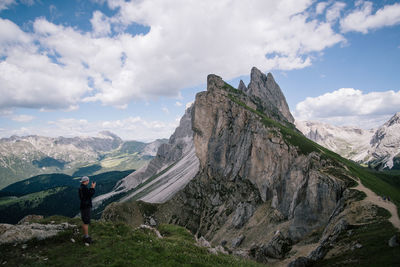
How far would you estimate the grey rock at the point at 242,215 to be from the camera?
86438 millimetres

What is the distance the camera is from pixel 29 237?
689 inches

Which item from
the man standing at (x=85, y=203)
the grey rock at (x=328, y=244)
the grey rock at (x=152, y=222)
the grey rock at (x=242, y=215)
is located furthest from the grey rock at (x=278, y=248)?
the grey rock at (x=152, y=222)

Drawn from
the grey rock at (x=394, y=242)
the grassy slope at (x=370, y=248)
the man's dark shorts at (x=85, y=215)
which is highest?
the man's dark shorts at (x=85, y=215)

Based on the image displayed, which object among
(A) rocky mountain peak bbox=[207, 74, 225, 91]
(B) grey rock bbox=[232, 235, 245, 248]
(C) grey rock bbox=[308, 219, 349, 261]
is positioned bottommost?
(B) grey rock bbox=[232, 235, 245, 248]

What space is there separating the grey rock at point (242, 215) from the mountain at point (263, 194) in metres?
0.38

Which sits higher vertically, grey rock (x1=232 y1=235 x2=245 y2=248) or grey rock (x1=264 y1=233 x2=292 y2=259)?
grey rock (x1=264 y1=233 x2=292 y2=259)

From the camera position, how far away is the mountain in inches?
1689

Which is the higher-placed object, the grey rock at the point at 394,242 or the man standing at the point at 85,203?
the man standing at the point at 85,203

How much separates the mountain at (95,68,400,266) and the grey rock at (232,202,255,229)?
383mm

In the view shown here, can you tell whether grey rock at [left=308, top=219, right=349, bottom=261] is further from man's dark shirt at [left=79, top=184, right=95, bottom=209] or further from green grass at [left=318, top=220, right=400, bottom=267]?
man's dark shirt at [left=79, top=184, right=95, bottom=209]

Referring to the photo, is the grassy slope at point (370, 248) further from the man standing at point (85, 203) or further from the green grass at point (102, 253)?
the man standing at point (85, 203)

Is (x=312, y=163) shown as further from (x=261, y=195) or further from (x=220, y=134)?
(x=220, y=134)

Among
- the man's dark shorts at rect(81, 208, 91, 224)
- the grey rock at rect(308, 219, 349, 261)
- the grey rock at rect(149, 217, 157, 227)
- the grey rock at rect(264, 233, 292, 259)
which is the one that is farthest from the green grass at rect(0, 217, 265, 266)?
the grey rock at rect(149, 217, 157, 227)

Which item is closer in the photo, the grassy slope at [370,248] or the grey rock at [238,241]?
the grassy slope at [370,248]
